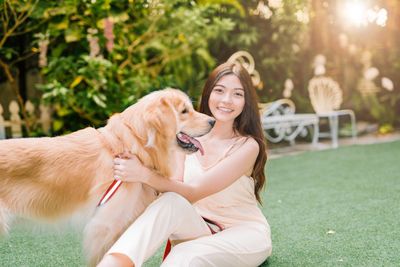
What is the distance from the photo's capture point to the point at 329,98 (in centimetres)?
888

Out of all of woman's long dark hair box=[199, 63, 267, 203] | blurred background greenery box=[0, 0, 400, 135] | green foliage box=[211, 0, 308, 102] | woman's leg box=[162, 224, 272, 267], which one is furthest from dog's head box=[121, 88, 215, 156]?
green foliage box=[211, 0, 308, 102]

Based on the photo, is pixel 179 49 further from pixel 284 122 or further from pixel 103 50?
pixel 284 122

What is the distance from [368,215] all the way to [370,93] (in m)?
6.91

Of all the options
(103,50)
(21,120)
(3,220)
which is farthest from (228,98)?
(21,120)

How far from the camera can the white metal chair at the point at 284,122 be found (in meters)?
8.00

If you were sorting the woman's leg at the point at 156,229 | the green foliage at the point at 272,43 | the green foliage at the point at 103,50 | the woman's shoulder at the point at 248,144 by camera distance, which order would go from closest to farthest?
1. the woman's leg at the point at 156,229
2. the woman's shoulder at the point at 248,144
3. the green foliage at the point at 103,50
4. the green foliage at the point at 272,43

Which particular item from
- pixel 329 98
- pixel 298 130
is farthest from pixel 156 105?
pixel 329 98

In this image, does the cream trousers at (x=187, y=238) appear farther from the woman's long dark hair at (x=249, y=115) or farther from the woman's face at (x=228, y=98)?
the woman's face at (x=228, y=98)

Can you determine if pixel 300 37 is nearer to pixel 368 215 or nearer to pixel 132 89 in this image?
pixel 132 89

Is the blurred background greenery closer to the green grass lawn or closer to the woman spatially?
the green grass lawn

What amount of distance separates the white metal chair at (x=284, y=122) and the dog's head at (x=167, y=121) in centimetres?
504

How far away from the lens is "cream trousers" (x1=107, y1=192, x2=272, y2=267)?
2285 mm

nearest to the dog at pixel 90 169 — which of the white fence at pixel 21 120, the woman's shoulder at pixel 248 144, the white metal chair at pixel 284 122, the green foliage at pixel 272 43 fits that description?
the woman's shoulder at pixel 248 144

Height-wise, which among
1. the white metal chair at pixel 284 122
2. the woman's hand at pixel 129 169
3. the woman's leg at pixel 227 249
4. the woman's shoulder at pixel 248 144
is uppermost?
the woman's hand at pixel 129 169
